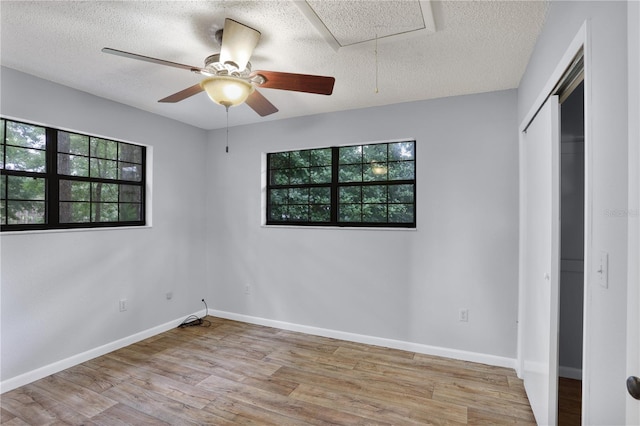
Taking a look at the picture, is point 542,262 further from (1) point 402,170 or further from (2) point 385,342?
(2) point 385,342

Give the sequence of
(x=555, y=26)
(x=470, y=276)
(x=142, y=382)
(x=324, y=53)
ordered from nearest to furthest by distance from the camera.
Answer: (x=555, y=26), (x=324, y=53), (x=142, y=382), (x=470, y=276)

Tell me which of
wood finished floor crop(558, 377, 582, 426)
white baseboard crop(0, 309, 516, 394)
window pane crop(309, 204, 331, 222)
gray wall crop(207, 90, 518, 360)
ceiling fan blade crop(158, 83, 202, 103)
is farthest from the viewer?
window pane crop(309, 204, 331, 222)

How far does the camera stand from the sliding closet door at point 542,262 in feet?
5.52

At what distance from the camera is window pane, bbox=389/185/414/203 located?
328 cm

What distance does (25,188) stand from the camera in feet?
8.63

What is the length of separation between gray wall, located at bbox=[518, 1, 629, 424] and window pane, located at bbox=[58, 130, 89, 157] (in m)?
3.76

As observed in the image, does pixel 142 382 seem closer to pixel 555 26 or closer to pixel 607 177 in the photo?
pixel 607 177

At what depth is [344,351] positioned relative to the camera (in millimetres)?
3152

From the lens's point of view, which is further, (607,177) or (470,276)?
(470,276)

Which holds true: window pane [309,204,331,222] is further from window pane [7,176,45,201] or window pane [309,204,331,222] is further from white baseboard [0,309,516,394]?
window pane [7,176,45,201]

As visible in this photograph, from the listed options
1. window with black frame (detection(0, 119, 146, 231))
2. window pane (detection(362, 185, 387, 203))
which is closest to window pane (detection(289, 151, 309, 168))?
window pane (detection(362, 185, 387, 203))

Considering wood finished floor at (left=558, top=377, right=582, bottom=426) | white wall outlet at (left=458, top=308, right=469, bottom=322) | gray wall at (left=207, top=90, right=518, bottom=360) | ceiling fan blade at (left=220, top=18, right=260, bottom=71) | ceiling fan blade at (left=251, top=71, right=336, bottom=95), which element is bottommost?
wood finished floor at (left=558, top=377, right=582, bottom=426)

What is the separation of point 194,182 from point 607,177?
13.2 ft

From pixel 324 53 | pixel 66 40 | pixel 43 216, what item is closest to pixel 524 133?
pixel 324 53
